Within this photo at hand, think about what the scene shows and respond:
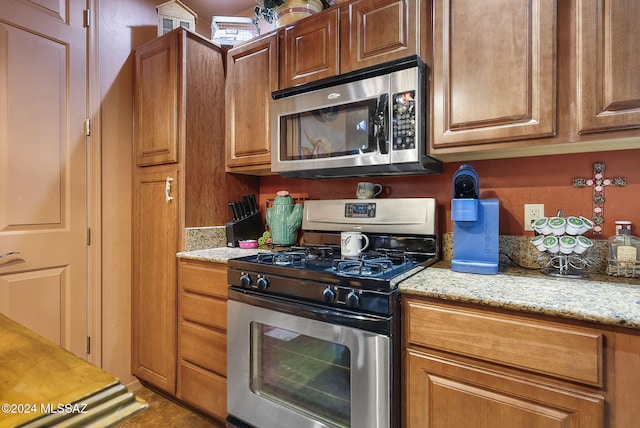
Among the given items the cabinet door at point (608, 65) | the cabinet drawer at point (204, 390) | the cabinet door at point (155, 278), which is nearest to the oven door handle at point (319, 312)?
the cabinet drawer at point (204, 390)

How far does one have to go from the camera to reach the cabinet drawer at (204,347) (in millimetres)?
1706

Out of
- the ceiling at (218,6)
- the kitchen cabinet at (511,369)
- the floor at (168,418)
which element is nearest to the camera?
the kitchen cabinet at (511,369)

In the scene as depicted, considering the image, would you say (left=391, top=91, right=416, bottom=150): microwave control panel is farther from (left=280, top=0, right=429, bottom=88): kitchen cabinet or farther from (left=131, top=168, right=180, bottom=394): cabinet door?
(left=131, top=168, right=180, bottom=394): cabinet door

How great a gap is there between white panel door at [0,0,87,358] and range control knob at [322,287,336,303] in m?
1.64

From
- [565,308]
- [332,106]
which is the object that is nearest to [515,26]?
[332,106]

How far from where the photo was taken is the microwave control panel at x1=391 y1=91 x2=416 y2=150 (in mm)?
1437

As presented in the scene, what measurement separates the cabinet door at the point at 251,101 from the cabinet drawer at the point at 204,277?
66 cm

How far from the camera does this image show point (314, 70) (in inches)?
68.3

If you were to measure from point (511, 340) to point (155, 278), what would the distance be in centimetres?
193

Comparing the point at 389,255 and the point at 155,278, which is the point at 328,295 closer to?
the point at 389,255

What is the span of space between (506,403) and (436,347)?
24 centimetres

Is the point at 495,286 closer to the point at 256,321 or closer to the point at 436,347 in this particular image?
the point at 436,347

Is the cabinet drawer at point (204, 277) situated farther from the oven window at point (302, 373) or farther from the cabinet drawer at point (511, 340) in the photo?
the cabinet drawer at point (511, 340)

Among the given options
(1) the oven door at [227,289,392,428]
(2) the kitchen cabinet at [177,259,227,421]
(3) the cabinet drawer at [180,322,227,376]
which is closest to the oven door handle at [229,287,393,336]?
(1) the oven door at [227,289,392,428]
